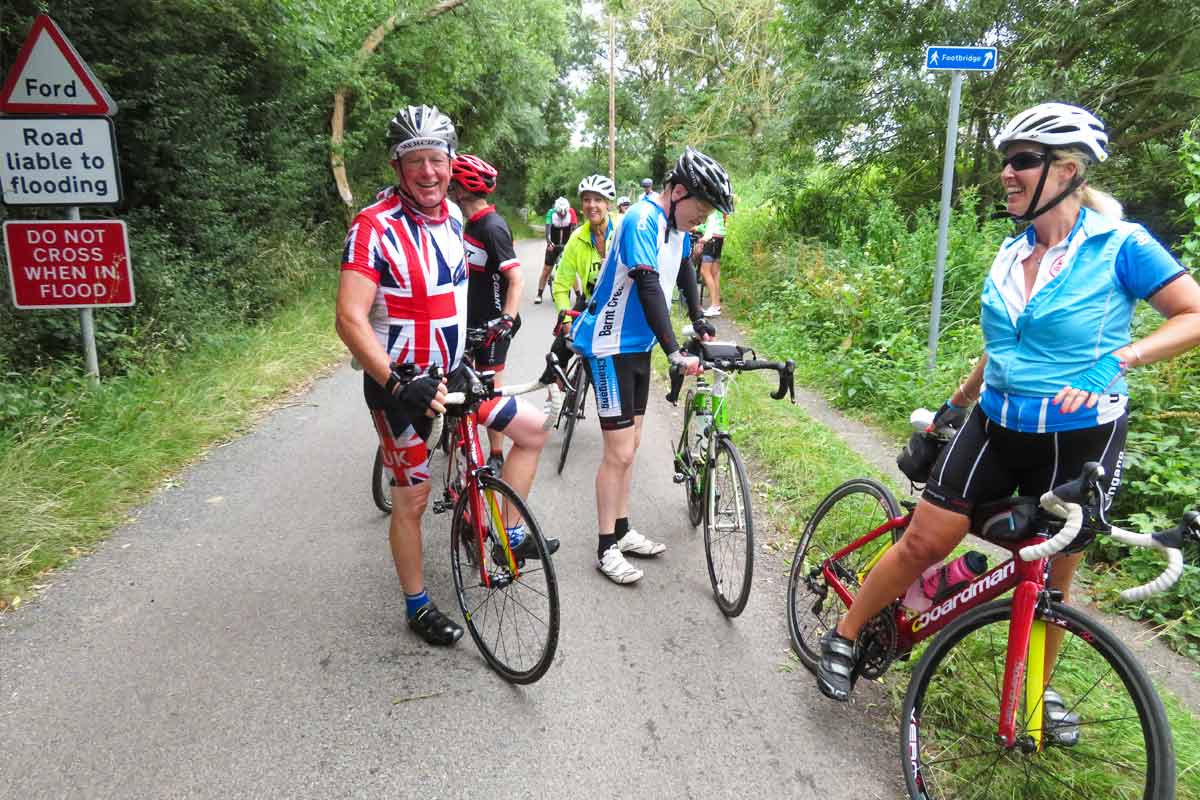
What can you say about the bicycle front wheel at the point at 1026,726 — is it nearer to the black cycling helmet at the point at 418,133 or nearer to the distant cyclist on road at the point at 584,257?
the black cycling helmet at the point at 418,133

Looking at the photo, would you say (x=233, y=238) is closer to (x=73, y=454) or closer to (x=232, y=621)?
(x=73, y=454)

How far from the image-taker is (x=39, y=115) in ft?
16.5

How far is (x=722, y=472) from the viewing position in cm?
364

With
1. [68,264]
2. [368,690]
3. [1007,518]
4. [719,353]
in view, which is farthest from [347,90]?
[1007,518]

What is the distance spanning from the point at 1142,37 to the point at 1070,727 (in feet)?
29.5

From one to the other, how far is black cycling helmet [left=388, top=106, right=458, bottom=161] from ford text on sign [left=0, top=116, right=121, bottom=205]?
11.8 feet

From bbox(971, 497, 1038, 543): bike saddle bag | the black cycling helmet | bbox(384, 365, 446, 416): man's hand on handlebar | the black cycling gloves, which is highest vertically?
Result: the black cycling helmet

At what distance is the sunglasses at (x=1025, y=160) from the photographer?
2039 millimetres

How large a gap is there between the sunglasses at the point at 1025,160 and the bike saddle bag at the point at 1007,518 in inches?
37.3

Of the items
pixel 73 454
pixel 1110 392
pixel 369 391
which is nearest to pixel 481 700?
pixel 369 391

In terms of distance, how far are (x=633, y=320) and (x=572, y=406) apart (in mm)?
2158

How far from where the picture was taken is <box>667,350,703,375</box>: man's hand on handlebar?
3.16 meters

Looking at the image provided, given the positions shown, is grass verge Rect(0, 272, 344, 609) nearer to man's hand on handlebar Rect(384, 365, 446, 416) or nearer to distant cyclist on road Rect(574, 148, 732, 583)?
man's hand on handlebar Rect(384, 365, 446, 416)

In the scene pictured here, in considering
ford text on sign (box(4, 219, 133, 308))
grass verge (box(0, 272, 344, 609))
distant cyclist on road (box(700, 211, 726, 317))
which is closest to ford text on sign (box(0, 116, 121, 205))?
ford text on sign (box(4, 219, 133, 308))
